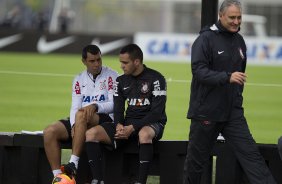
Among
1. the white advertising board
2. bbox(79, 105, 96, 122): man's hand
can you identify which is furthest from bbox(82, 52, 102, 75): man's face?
the white advertising board

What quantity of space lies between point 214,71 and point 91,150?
1.57 meters

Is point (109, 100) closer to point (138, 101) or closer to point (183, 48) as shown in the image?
point (138, 101)

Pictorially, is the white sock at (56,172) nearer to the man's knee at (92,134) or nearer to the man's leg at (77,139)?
the man's leg at (77,139)

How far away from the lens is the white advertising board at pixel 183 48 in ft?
101

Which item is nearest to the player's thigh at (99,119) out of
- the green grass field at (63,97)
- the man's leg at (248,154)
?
the man's leg at (248,154)

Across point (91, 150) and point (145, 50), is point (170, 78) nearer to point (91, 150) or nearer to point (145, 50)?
point (145, 50)

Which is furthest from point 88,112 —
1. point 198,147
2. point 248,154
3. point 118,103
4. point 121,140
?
point 248,154

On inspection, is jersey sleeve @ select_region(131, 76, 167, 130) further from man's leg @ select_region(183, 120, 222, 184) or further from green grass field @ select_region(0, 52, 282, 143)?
green grass field @ select_region(0, 52, 282, 143)

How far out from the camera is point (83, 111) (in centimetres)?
780

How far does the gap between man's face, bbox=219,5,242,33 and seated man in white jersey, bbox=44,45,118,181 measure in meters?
1.64

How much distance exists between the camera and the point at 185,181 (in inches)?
287

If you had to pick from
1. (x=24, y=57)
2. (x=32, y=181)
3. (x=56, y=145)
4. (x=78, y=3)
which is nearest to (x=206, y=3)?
(x=56, y=145)

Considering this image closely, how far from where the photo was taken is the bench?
7.85m

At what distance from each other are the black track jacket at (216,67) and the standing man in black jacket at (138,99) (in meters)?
0.65
